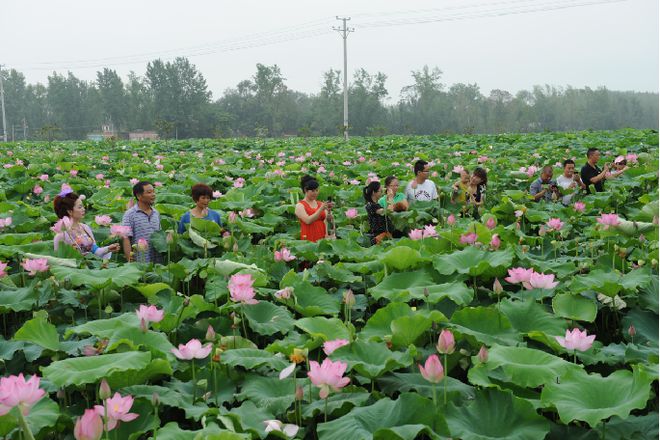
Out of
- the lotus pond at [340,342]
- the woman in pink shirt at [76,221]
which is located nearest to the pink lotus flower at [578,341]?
the lotus pond at [340,342]

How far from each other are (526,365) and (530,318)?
1.72 ft

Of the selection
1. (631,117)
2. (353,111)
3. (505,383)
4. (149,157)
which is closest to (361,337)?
(505,383)

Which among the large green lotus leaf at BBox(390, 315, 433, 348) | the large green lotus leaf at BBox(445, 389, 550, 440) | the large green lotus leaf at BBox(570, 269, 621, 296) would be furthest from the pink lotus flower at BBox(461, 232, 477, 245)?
the large green lotus leaf at BBox(445, 389, 550, 440)

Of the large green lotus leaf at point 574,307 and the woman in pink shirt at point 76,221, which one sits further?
the woman in pink shirt at point 76,221

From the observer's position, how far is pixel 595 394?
5.83 feet

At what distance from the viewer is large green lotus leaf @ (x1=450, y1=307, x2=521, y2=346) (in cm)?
229

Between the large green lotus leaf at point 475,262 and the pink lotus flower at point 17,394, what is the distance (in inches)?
71.2

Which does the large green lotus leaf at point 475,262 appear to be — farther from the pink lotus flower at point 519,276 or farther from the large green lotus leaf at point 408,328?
the large green lotus leaf at point 408,328

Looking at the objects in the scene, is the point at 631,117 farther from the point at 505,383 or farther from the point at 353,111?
the point at 505,383

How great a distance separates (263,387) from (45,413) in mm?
613

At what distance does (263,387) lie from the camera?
2053 mm

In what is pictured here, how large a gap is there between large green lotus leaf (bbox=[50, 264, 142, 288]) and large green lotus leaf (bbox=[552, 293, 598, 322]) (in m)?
1.69

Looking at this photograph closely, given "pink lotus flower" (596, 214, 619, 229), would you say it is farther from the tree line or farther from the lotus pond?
the tree line

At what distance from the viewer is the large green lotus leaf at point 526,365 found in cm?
188
